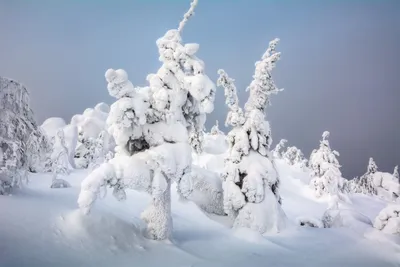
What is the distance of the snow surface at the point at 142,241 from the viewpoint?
8.70 m

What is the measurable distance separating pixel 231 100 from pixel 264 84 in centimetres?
203

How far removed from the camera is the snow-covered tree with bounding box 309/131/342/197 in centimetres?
3481

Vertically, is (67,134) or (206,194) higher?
(67,134)

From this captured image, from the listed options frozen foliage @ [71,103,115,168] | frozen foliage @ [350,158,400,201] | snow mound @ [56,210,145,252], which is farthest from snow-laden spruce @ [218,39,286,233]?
frozen foliage @ [350,158,400,201]

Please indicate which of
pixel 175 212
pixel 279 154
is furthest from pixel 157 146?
pixel 279 154

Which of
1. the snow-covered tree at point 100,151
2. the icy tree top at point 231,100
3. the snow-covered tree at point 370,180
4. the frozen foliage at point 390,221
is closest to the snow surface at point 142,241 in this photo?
the frozen foliage at point 390,221

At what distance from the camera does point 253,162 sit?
17109 millimetres

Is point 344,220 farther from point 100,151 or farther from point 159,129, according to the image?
point 100,151

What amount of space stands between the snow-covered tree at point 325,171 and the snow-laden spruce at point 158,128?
1051 inches

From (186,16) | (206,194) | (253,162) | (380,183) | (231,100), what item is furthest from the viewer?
(380,183)

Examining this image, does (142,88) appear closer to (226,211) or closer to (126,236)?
(126,236)

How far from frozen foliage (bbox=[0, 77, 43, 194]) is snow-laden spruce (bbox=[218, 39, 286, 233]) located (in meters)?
9.18

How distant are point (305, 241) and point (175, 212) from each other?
6148 mm

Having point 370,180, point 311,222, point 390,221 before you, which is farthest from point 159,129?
point 370,180
